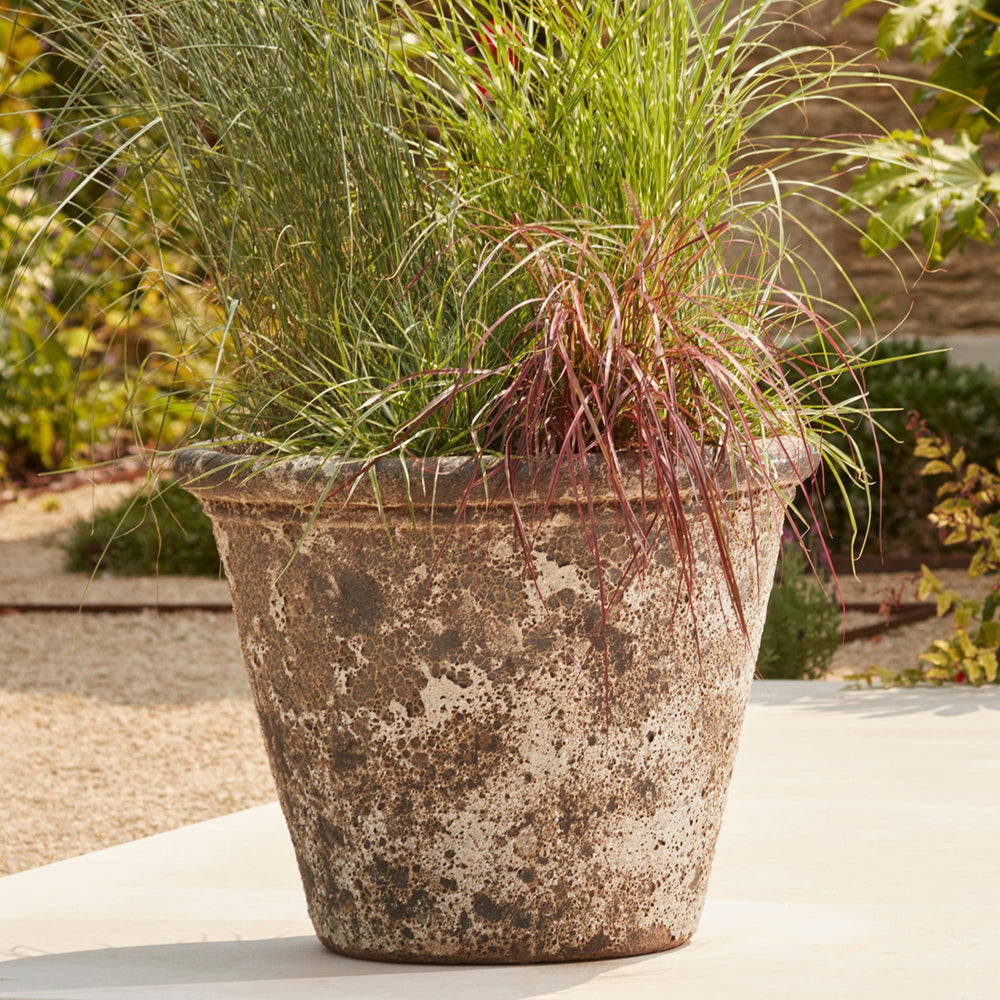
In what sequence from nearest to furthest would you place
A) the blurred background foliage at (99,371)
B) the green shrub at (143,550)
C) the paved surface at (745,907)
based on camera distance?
the paved surface at (745,907) < the blurred background foliage at (99,371) < the green shrub at (143,550)

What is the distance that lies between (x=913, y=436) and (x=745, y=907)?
12.8ft

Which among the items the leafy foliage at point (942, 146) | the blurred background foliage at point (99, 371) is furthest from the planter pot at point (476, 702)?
the blurred background foliage at point (99, 371)

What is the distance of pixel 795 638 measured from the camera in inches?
156

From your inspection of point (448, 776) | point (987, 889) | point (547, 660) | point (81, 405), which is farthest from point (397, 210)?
point (81, 405)

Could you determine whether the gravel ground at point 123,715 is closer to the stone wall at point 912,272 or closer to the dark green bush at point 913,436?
the dark green bush at point 913,436

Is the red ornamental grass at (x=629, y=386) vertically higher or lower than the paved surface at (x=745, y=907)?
higher

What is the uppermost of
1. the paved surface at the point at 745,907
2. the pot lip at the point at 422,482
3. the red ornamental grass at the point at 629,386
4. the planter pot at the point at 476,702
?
the red ornamental grass at the point at 629,386

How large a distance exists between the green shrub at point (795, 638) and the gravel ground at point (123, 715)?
8.1 inches

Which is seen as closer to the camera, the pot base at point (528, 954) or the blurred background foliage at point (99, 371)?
the pot base at point (528, 954)

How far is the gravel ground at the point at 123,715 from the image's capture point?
326 cm

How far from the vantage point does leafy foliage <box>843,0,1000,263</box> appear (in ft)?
10.4

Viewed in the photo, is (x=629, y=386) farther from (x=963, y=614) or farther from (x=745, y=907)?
(x=963, y=614)

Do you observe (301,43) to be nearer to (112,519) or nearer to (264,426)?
(264,426)

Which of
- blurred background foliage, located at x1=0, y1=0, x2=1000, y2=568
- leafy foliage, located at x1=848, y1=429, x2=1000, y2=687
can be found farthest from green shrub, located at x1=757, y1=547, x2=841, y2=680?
blurred background foliage, located at x1=0, y1=0, x2=1000, y2=568
